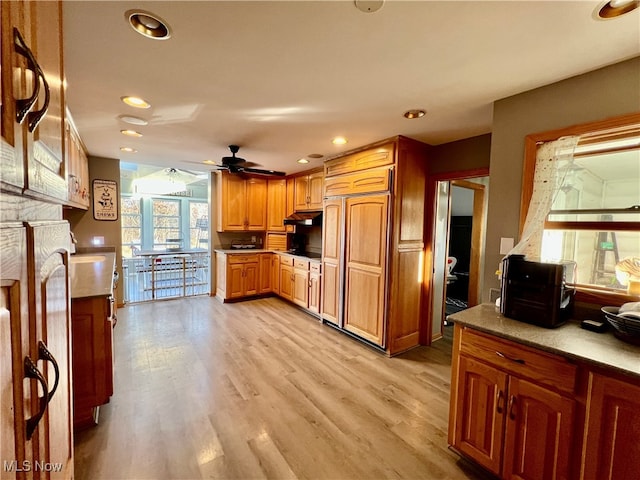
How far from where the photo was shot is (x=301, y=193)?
197 inches

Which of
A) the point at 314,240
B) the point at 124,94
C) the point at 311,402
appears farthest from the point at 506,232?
the point at 314,240

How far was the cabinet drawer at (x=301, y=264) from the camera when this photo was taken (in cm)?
445

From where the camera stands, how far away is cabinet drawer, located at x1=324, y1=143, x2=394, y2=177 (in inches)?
120

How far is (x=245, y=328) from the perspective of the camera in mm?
3793

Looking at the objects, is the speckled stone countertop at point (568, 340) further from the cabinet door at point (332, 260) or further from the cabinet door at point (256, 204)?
the cabinet door at point (256, 204)

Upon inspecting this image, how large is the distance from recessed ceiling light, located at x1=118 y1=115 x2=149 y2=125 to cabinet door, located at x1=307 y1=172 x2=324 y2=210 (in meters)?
2.51

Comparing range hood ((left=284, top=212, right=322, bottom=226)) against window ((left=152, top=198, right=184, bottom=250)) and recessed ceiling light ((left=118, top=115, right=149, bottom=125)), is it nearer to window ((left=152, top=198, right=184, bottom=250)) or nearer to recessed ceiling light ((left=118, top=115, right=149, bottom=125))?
recessed ceiling light ((left=118, top=115, right=149, bottom=125))

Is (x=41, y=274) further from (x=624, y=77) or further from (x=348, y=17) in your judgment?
(x=624, y=77)

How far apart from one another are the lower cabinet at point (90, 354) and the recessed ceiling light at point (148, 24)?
164cm

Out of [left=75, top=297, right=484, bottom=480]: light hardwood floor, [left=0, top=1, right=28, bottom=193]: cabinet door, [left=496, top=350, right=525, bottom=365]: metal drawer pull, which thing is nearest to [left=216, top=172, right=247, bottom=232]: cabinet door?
[left=75, top=297, right=484, bottom=480]: light hardwood floor

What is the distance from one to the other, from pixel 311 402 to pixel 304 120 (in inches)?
92.5

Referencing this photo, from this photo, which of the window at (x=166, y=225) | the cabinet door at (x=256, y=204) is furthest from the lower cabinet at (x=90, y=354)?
the window at (x=166, y=225)

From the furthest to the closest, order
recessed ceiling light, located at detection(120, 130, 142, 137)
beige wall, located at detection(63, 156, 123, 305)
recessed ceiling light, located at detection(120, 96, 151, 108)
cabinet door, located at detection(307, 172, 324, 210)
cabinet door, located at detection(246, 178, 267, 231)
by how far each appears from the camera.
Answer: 1. cabinet door, located at detection(246, 178, 267, 231)
2. cabinet door, located at detection(307, 172, 324, 210)
3. beige wall, located at detection(63, 156, 123, 305)
4. recessed ceiling light, located at detection(120, 130, 142, 137)
5. recessed ceiling light, located at detection(120, 96, 151, 108)

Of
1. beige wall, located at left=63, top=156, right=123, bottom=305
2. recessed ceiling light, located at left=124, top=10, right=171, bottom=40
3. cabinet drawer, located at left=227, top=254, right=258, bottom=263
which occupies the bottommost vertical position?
cabinet drawer, located at left=227, top=254, right=258, bottom=263
